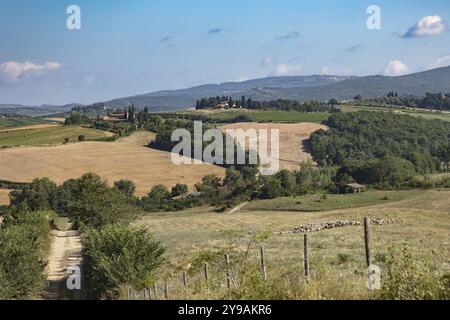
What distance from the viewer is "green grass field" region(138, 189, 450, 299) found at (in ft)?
33.2

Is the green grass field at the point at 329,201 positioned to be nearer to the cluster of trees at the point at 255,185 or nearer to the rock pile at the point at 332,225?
the cluster of trees at the point at 255,185

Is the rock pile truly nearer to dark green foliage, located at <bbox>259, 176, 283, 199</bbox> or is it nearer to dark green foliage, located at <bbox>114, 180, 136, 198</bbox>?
dark green foliage, located at <bbox>259, 176, 283, 199</bbox>

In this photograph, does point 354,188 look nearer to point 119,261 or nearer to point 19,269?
point 119,261

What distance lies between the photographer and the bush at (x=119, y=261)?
2694 cm

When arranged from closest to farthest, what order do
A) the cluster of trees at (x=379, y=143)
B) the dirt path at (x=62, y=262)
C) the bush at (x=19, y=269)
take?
the bush at (x=19, y=269) < the dirt path at (x=62, y=262) < the cluster of trees at (x=379, y=143)

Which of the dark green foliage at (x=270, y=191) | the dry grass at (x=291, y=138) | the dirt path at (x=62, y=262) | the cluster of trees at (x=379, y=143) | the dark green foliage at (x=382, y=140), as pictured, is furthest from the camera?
the dry grass at (x=291, y=138)

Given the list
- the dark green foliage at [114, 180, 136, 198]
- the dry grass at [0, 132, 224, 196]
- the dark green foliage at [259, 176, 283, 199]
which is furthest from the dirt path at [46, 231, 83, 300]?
the dry grass at [0, 132, 224, 196]

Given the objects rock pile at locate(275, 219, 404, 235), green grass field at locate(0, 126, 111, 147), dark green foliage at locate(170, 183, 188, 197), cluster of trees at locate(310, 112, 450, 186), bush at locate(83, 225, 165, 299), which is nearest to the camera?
bush at locate(83, 225, 165, 299)

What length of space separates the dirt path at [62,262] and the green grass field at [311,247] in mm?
6044

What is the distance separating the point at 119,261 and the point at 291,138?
14202cm

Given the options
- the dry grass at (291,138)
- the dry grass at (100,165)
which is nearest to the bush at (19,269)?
the dry grass at (100,165)

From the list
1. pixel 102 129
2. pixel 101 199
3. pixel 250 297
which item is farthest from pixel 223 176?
pixel 250 297

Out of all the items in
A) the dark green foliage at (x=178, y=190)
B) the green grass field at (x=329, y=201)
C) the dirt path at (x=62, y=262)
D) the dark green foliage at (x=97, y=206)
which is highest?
the dark green foliage at (x=97, y=206)

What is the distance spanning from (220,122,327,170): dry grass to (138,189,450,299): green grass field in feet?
174
